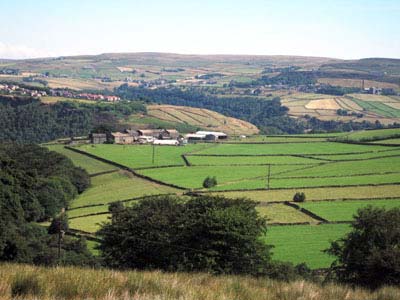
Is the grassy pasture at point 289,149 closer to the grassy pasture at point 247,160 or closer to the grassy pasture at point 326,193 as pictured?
the grassy pasture at point 247,160

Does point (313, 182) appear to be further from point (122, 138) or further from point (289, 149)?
point (122, 138)

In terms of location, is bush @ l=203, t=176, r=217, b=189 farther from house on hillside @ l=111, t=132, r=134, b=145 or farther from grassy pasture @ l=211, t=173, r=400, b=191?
house on hillside @ l=111, t=132, r=134, b=145

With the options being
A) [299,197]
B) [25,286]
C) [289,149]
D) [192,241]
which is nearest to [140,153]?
[289,149]

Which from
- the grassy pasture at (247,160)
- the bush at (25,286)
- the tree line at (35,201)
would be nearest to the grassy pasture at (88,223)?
the tree line at (35,201)

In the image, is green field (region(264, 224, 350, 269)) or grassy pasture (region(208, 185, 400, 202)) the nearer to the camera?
green field (region(264, 224, 350, 269))

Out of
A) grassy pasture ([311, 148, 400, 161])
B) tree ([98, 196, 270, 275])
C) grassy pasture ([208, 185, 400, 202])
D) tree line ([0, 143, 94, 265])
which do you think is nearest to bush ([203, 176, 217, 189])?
grassy pasture ([208, 185, 400, 202])

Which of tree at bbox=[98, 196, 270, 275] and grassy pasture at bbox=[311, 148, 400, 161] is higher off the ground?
tree at bbox=[98, 196, 270, 275]

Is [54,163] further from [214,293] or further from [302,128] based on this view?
[302,128]

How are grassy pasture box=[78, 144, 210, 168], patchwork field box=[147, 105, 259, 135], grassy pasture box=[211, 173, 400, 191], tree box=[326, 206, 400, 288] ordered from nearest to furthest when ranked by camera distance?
1. tree box=[326, 206, 400, 288]
2. grassy pasture box=[211, 173, 400, 191]
3. grassy pasture box=[78, 144, 210, 168]
4. patchwork field box=[147, 105, 259, 135]
